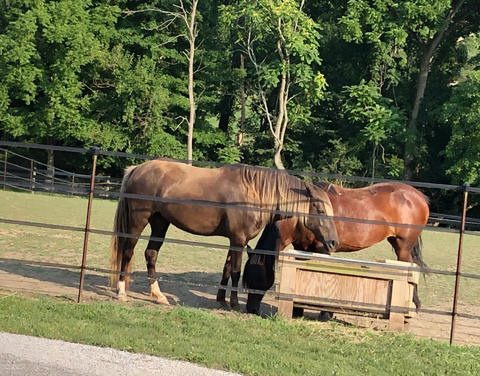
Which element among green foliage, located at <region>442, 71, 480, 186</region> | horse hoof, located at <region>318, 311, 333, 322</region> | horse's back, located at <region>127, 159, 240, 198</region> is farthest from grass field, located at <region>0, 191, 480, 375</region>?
green foliage, located at <region>442, 71, 480, 186</region>

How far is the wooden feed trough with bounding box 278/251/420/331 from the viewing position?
6996 millimetres

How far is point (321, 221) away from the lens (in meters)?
7.82

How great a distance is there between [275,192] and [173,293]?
2148mm

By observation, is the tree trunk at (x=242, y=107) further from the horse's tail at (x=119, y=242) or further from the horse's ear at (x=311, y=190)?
the horse's ear at (x=311, y=190)

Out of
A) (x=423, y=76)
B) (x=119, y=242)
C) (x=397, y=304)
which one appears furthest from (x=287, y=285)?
(x=423, y=76)

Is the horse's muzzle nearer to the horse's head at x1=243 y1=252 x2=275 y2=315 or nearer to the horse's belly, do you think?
the horse's head at x1=243 y1=252 x2=275 y2=315

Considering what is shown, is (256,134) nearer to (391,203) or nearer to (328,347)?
(391,203)

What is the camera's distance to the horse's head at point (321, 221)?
779cm

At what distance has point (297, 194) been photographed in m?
7.80

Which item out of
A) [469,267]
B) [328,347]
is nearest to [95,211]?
[469,267]

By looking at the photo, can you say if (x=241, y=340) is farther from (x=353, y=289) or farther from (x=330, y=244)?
(x=330, y=244)

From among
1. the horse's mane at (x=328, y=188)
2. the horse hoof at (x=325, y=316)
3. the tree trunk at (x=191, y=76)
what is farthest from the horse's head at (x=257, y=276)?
the tree trunk at (x=191, y=76)

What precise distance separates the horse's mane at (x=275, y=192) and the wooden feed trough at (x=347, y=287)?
0.81m

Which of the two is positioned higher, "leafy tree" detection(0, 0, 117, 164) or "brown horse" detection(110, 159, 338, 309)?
"leafy tree" detection(0, 0, 117, 164)
